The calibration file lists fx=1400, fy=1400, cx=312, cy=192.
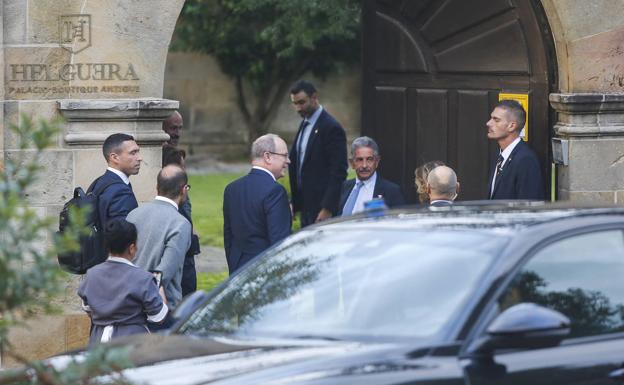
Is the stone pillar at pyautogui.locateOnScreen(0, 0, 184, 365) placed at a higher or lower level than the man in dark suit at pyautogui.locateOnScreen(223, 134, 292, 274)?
higher

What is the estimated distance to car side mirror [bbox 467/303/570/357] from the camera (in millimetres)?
4910

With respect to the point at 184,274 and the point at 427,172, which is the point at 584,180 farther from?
the point at 184,274

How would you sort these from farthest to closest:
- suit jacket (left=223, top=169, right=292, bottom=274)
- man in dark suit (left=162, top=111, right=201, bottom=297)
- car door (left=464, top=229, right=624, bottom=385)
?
suit jacket (left=223, top=169, right=292, bottom=274)
man in dark suit (left=162, top=111, right=201, bottom=297)
car door (left=464, top=229, right=624, bottom=385)

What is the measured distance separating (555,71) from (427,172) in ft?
7.60

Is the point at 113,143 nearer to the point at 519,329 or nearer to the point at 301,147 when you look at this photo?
the point at 301,147

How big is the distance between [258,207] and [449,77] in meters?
3.02

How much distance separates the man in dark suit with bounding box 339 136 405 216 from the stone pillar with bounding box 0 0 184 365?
1.34 metres

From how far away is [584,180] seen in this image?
10.5 m

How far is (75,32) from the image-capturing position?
9.39m

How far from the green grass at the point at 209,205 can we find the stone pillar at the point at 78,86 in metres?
6.67

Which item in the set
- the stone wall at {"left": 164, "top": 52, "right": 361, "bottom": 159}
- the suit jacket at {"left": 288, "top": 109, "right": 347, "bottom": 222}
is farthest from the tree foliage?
the suit jacket at {"left": 288, "top": 109, "right": 347, "bottom": 222}

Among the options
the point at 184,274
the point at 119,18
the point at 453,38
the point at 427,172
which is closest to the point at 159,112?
the point at 119,18

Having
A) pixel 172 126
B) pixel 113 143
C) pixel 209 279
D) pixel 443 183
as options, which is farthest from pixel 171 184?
pixel 209 279

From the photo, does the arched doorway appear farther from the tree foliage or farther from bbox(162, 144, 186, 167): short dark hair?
the tree foliage
